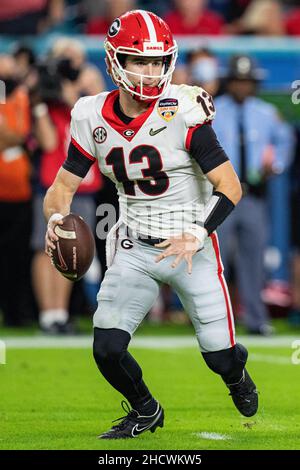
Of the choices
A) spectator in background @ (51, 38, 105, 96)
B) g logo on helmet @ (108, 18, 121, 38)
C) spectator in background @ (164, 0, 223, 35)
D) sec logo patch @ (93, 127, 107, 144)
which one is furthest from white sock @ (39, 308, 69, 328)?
g logo on helmet @ (108, 18, 121, 38)

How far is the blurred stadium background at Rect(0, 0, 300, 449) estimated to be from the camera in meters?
8.55

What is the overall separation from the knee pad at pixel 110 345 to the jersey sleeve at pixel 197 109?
0.93 m

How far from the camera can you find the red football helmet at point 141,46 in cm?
514

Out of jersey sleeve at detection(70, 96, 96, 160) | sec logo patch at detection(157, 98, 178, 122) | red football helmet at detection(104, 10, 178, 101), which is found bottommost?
jersey sleeve at detection(70, 96, 96, 160)

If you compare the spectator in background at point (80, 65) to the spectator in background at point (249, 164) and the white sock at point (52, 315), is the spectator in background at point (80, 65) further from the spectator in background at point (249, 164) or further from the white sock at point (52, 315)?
the white sock at point (52, 315)

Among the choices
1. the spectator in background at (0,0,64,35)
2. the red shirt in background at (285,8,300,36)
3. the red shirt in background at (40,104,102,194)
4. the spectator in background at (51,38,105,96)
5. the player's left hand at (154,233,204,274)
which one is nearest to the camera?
the player's left hand at (154,233,204,274)

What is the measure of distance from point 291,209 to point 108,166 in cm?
531

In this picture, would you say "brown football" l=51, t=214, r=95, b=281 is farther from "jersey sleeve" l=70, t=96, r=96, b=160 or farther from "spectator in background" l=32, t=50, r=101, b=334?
"spectator in background" l=32, t=50, r=101, b=334

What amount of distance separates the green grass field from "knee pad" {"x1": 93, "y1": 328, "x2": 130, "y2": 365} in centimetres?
36

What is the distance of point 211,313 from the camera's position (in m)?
5.16

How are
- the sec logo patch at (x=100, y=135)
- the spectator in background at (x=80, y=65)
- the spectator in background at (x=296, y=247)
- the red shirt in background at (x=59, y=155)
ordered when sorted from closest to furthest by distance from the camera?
1. the sec logo patch at (x=100, y=135)
2. the red shirt in background at (x=59, y=155)
3. the spectator in background at (x=80, y=65)
4. the spectator in background at (x=296, y=247)

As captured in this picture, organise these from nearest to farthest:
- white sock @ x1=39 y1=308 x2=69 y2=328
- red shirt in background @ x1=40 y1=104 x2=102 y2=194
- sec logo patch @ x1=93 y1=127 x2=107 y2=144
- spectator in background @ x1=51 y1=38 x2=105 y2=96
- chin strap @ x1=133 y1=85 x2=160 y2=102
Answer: chin strap @ x1=133 y1=85 x2=160 y2=102, sec logo patch @ x1=93 y1=127 x2=107 y2=144, white sock @ x1=39 y1=308 x2=69 y2=328, red shirt in background @ x1=40 y1=104 x2=102 y2=194, spectator in background @ x1=51 y1=38 x2=105 y2=96

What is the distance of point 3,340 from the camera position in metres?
8.84

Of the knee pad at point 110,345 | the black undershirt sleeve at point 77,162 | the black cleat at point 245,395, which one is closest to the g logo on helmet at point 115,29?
the black undershirt sleeve at point 77,162
